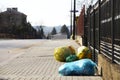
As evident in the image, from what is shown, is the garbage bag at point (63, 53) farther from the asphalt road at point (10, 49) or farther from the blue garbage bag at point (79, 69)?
the blue garbage bag at point (79, 69)

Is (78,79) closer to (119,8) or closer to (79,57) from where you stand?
(119,8)

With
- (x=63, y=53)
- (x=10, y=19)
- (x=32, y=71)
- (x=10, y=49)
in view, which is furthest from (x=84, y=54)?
(x=10, y=19)

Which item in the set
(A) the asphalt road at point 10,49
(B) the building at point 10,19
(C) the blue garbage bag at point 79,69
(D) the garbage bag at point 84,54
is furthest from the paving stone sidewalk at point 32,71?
(B) the building at point 10,19

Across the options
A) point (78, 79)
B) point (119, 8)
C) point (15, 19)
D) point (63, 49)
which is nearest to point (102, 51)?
point (78, 79)

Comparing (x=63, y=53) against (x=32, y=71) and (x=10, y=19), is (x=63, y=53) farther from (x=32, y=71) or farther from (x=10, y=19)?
(x=10, y=19)

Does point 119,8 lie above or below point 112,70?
above

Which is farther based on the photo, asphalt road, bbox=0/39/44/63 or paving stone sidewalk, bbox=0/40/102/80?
asphalt road, bbox=0/39/44/63

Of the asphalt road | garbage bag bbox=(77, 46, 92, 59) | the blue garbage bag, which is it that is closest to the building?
the asphalt road

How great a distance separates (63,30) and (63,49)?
12457 centimetres

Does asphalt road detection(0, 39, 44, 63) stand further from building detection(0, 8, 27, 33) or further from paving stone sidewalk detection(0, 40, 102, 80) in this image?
building detection(0, 8, 27, 33)

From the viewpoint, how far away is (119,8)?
8.00 metres

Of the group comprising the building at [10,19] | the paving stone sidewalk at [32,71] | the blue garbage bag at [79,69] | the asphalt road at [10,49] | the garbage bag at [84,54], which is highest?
the building at [10,19]

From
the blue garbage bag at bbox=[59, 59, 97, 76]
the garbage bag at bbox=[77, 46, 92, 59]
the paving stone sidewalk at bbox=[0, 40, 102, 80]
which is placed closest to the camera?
the paving stone sidewalk at bbox=[0, 40, 102, 80]

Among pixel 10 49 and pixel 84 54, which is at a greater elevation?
pixel 84 54
